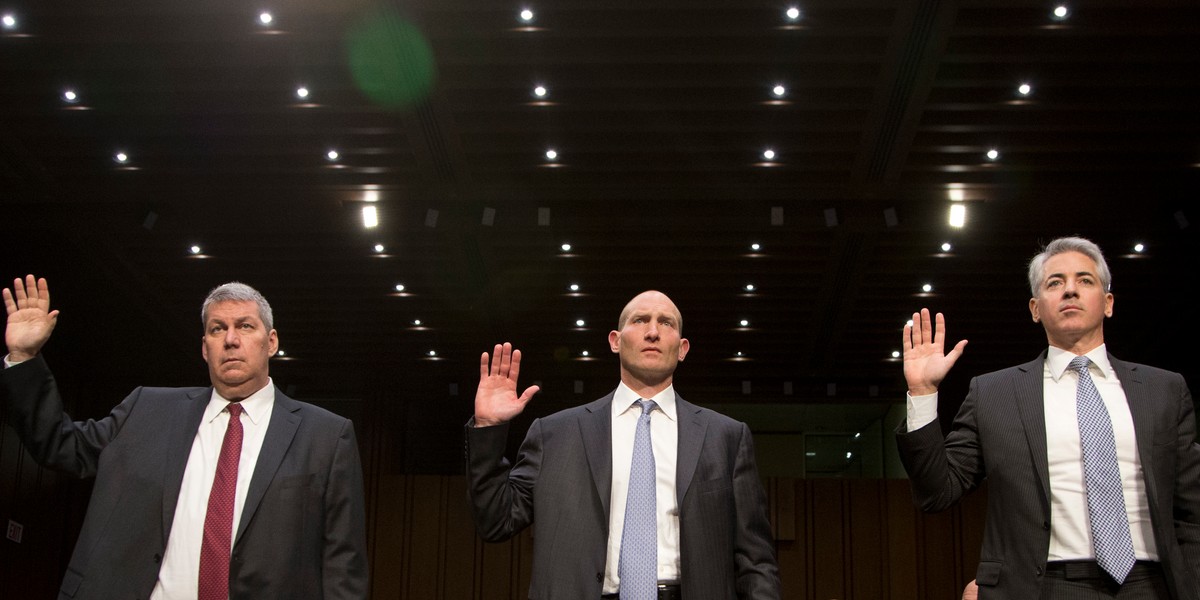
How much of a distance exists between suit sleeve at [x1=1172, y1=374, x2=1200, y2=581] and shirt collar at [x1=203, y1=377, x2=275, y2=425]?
2568 millimetres

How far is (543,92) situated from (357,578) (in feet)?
20.2

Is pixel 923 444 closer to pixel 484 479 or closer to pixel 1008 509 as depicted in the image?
pixel 1008 509

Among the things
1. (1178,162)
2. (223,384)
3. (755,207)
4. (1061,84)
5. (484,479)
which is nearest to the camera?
(484,479)

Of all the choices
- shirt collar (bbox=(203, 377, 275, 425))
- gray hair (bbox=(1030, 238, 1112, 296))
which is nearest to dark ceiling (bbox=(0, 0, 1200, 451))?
gray hair (bbox=(1030, 238, 1112, 296))

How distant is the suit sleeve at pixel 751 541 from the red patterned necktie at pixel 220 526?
1431 millimetres

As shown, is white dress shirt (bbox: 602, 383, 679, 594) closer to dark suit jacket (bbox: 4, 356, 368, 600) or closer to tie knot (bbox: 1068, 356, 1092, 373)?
dark suit jacket (bbox: 4, 356, 368, 600)

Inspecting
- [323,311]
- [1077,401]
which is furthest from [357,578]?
[323,311]

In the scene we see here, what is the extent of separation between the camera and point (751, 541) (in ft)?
11.3

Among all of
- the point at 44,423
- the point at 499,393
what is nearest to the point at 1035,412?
the point at 499,393

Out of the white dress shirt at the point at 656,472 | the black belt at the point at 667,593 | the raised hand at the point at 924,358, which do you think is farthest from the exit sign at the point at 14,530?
the raised hand at the point at 924,358

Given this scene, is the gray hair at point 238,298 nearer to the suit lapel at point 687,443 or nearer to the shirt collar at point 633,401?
the shirt collar at point 633,401

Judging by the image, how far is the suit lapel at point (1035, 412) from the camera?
3139 millimetres

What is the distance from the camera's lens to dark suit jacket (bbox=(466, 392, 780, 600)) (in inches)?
130

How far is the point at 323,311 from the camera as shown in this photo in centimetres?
1325
